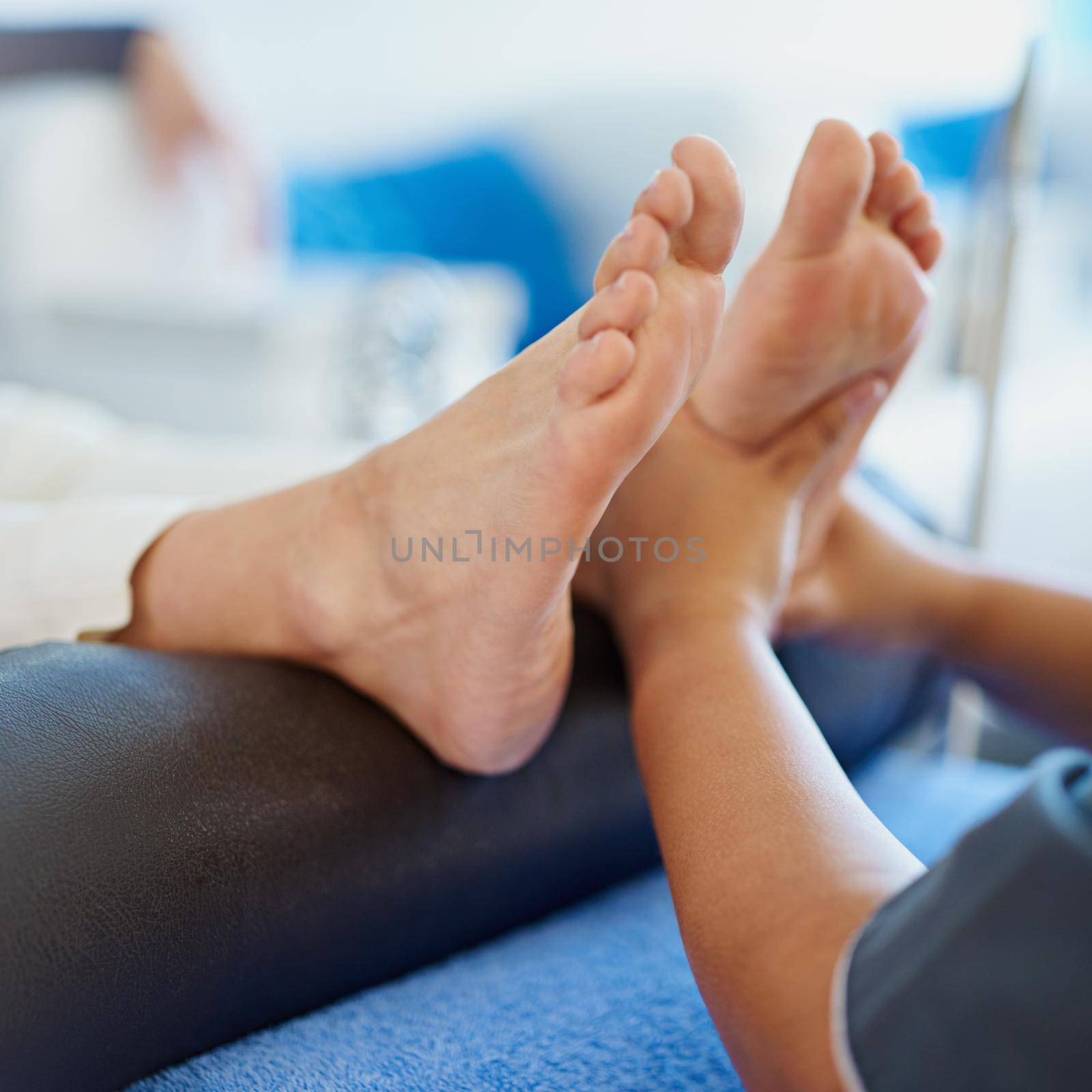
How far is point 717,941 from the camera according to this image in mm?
426

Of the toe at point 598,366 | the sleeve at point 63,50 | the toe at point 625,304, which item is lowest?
the toe at point 598,366

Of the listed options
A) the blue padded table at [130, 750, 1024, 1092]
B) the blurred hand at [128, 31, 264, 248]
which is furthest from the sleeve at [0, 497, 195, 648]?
the blurred hand at [128, 31, 264, 248]

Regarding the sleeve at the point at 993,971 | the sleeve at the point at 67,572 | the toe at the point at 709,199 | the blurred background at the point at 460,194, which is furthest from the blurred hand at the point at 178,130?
the sleeve at the point at 993,971

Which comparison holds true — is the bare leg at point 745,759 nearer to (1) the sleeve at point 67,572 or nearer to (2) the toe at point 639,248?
(2) the toe at point 639,248

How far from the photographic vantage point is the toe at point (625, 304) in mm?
504

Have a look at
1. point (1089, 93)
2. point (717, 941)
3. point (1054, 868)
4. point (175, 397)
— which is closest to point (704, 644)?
point (717, 941)

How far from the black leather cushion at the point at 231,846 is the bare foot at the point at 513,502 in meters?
0.04

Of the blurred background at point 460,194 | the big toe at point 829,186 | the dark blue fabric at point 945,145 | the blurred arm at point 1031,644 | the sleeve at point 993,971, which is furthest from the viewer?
the dark blue fabric at point 945,145

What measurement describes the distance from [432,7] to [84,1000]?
3217mm

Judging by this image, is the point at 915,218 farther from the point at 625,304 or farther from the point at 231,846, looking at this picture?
the point at 231,846

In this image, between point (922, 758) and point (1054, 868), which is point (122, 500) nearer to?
point (1054, 868)

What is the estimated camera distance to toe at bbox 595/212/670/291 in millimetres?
509

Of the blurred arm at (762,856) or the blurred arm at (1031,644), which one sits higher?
the blurred arm at (762,856)

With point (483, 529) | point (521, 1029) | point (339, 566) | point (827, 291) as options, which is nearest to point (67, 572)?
point (339, 566)
